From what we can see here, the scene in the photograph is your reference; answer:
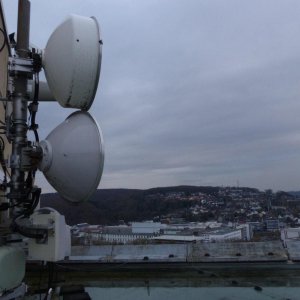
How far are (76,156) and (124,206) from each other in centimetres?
607

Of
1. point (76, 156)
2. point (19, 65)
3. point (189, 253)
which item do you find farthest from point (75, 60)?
point (189, 253)

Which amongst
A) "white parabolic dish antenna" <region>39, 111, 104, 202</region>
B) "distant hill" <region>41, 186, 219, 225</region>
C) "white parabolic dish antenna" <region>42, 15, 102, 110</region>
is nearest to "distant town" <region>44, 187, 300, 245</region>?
"distant hill" <region>41, 186, 219, 225</region>

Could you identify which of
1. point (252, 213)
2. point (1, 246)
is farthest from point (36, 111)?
point (252, 213)

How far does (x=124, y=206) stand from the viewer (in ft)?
28.9

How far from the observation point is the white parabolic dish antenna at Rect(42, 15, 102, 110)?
9.23 feet

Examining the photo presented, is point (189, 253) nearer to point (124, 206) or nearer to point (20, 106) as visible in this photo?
point (20, 106)

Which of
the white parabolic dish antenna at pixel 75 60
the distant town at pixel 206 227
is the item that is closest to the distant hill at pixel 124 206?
the distant town at pixel 206 227

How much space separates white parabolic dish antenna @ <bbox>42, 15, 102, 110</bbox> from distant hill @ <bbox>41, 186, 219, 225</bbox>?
3.54 feet

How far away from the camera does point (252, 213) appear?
7.26 m

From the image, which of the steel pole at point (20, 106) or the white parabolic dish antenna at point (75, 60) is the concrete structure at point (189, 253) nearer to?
the steel pole at point (20, 106)

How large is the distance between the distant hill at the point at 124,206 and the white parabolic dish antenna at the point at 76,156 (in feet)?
2.50

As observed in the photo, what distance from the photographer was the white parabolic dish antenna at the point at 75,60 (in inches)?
111

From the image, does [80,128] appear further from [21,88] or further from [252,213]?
[252,213]

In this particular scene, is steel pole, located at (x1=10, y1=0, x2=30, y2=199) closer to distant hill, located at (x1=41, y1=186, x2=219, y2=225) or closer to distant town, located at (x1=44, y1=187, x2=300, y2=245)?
distant hill, located at (x1=41, y1=186, x2=219, y2=225)
